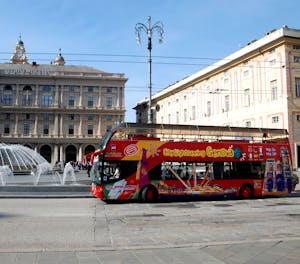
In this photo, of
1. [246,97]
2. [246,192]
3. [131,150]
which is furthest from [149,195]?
[246,97]

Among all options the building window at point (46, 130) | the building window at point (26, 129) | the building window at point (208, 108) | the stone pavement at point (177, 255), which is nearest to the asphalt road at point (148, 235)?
the stone pavement at point (177, 255)

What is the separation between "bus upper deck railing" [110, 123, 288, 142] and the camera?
A: 680 inches

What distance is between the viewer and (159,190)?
1694cm

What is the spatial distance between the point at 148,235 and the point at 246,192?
1094 cm

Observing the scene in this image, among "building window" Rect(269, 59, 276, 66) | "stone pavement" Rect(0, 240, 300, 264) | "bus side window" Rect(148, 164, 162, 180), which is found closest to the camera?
"stone pavement" Rect(0, 240, 300, 264)

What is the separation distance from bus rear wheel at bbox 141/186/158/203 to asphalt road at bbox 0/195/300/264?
211 centimetres

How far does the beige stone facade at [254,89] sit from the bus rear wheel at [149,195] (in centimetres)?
2048

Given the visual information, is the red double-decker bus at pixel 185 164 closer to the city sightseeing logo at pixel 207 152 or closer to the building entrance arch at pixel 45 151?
the city sightseeing logo at pixel 207 152

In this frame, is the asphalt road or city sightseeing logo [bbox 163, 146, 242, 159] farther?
city sightseeing logo [bbox 163, 146, 242, 159]

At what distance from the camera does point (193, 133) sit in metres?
18.6

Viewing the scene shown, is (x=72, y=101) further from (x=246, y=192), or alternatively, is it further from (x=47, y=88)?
(x=246, y=192)

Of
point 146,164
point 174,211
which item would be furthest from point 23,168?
point 174,211

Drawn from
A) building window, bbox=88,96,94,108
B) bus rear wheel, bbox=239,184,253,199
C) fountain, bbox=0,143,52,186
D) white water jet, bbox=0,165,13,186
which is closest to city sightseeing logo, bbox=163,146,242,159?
bus rear wheel, bbox=239,184,253,199

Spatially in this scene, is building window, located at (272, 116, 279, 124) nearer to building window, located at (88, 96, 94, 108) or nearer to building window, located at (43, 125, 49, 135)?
building window, located at (88, 96, 94, 108)
